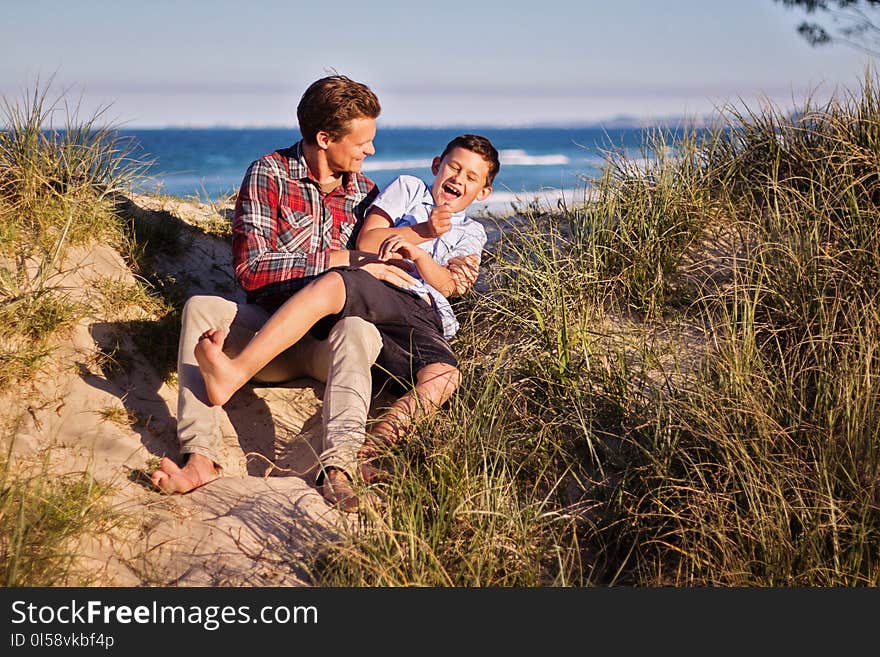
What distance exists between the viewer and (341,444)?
3572 millimetres

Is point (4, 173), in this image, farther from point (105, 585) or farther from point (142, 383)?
point (105, 585)

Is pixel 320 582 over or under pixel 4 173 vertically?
under

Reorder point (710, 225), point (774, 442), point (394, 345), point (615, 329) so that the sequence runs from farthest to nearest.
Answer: point (710, 225) < point (615, 329) < point (394, 345) < point (774, 442)

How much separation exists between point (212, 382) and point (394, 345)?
86 cm

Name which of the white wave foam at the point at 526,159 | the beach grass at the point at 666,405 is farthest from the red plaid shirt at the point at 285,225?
the white wave foam at the point at 526,159

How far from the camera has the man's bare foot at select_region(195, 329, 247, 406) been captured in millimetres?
3557

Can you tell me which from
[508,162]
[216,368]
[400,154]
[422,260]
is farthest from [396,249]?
[400,154]

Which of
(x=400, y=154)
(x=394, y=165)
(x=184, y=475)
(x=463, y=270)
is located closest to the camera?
(x=184, y=475)

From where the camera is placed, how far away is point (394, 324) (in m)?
4.09

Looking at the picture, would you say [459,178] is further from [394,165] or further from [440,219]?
[394,165]

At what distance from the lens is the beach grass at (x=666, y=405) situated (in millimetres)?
3072

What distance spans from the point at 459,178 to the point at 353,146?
609mm

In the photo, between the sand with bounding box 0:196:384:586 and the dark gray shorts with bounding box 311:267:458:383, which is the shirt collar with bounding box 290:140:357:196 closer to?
the dark gray shorts with bounding box 311:267:458:383

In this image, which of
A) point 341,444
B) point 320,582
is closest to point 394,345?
point 341,444
